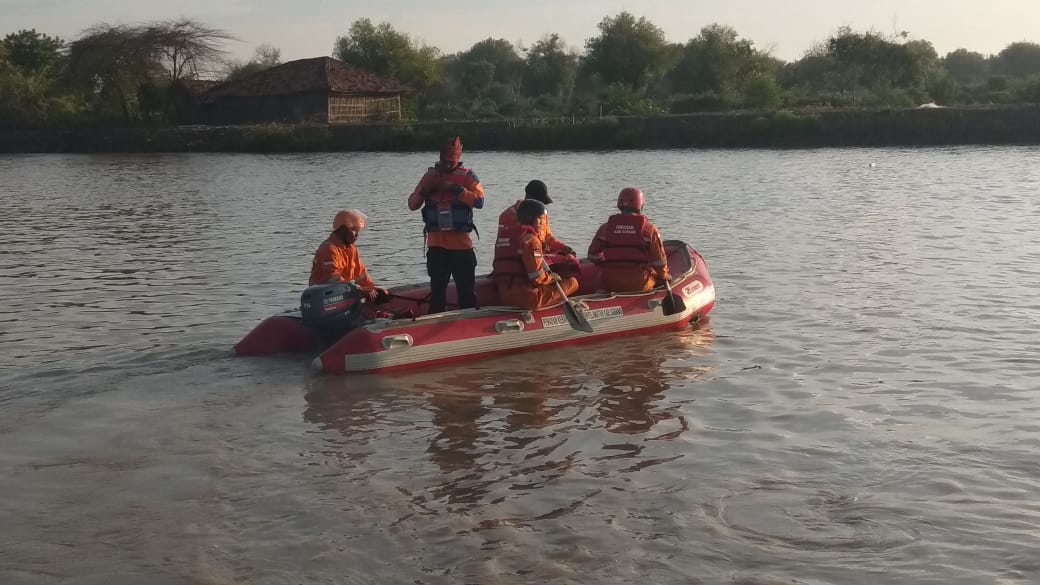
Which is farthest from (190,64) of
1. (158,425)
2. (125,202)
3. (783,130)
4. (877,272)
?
(158,425)

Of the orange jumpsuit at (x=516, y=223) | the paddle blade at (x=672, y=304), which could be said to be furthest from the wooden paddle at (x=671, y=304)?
the orange jumpsuit at (x=516, y=223)

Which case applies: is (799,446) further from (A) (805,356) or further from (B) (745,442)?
(A) (805,356)

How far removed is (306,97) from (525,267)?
41877 millimetres

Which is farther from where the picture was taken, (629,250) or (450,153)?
(629,250)

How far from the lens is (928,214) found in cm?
1852

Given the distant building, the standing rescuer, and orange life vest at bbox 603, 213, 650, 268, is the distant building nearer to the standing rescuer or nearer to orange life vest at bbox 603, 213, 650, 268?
orange life vest at bbox 603, 213, 650, 268

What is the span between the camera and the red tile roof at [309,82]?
160 feet

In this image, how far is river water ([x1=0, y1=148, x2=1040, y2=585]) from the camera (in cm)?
516

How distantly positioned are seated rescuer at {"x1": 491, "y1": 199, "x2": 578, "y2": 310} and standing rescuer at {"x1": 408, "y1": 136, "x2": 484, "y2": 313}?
0.84ft

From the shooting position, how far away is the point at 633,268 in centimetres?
974

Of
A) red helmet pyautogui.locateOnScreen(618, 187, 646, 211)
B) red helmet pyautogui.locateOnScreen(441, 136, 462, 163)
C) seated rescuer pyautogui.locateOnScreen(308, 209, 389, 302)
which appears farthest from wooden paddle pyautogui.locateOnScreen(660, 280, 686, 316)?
seated rescuer pyautogui.locateOnScreen(308, 209, 389, 302)

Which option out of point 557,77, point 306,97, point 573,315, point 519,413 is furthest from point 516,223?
point 557,77

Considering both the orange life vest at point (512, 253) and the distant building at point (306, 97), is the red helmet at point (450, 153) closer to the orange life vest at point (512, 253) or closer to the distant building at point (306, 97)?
the orange life vest at point (512, 253)

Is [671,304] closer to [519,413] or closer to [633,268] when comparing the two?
[633,268]
